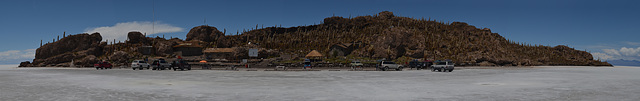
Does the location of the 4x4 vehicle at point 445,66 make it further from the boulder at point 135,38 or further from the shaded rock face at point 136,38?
the boulder at point 135,38

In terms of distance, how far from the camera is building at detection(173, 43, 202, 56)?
Answer: 109 metres

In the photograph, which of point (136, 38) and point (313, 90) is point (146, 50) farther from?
point (313, 90)

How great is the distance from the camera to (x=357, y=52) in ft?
359

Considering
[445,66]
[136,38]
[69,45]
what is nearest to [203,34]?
[136,38]

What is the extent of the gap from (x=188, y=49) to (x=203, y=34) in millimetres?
38568

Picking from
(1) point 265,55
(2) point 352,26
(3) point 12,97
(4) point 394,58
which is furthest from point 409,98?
(2) point 352,26

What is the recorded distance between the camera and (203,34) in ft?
484

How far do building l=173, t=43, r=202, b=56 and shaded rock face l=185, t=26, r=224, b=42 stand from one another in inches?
1360

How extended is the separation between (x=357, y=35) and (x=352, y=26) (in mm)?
20196

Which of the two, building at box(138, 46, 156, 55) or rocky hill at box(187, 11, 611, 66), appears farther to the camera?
building at box(138, 46, 156, 55)

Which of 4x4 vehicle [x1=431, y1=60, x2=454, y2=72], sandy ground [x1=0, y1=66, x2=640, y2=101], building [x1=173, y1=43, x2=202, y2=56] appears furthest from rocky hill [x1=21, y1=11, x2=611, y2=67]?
sandy ground [x1=0, y1=66, x2=640, y2=101]

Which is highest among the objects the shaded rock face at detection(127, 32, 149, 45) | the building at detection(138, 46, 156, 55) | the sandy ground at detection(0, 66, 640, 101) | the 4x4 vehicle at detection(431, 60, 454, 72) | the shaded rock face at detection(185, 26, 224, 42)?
the shaded rock face at detection(185, 26, 224, 42)

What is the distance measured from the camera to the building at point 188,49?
10925cm

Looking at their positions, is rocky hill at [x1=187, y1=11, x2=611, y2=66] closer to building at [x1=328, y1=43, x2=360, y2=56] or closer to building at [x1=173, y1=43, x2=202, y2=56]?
building at [x1=328, y1=43, x2=360, y2=56]
